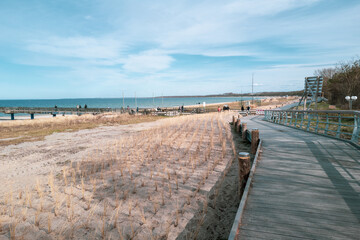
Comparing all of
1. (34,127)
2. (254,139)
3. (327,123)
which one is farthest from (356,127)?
(34,127)

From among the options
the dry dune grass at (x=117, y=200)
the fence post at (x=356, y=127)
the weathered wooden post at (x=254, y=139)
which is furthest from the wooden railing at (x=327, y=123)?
the dry dune grass at (x=117, y=200)

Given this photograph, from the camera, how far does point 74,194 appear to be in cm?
615

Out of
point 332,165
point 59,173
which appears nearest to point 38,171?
point 59,173

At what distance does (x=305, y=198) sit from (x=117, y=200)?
177 inches

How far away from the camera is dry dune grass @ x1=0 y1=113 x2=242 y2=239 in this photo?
455 cm

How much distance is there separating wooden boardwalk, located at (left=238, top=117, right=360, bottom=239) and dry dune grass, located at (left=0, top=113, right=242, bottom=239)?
61.4 inches

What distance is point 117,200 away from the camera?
561 centimetres

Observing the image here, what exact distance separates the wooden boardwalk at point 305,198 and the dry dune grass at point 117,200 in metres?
1.56

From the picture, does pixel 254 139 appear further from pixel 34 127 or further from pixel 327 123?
pixel 34 127

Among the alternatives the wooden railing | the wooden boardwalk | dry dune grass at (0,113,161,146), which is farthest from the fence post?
dry dune grass at (0,113,161,146)

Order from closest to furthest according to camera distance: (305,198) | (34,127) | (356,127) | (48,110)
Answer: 1. (305,198)
2. (356,127)
3. (34,127)
4. (48,110)

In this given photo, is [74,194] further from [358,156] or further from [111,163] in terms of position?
[358,156]

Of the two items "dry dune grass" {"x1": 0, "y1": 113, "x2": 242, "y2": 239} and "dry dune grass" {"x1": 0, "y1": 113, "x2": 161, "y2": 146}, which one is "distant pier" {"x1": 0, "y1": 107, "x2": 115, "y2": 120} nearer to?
"dry dune grass" {"x1": 0, "y1": 113, "x2": 161, "y2": 146}

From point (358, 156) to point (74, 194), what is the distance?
28.0 feet
